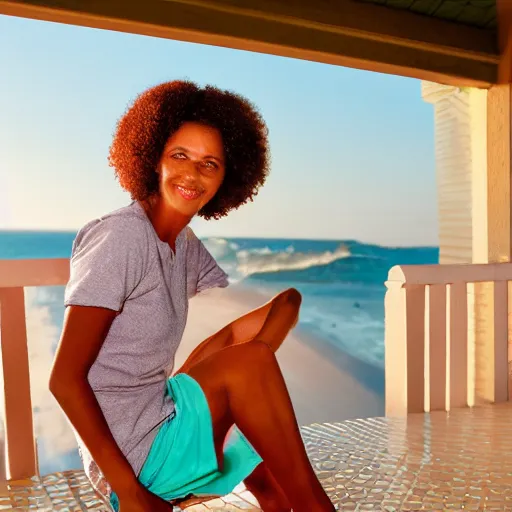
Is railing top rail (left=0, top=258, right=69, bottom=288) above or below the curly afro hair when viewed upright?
below

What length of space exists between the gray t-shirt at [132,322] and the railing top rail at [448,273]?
1176 millimetres

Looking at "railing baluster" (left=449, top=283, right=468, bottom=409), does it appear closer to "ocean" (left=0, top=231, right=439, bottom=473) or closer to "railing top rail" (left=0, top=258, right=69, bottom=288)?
"railing top rail" (left=0, top=258, right=69, bottom=288)

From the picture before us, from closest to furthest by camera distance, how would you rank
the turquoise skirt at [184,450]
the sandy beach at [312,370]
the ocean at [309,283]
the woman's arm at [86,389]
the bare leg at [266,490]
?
the woman's arm at [86,389] → the turquoise skirt at [184,450] → the bare leg at [266,490] → the ocean at [309,283] → the sandy beach at [312,370]

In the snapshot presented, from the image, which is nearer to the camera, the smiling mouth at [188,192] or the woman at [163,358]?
the woman at [163,358]

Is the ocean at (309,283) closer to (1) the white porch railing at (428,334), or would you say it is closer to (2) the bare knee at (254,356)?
(1) the white porch railing at (428,334)

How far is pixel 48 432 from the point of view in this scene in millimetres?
8102

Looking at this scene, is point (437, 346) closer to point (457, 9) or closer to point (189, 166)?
point (457, 9)

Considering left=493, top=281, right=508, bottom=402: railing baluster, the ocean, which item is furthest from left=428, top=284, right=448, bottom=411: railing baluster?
the ocean

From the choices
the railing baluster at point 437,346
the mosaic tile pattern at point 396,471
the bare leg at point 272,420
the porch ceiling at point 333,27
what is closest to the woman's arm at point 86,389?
the bare leg at point 272,420

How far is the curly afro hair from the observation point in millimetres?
1041

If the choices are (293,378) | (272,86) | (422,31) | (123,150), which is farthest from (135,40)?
(123,150)

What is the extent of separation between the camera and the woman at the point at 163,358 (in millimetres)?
873

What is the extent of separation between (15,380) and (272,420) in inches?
31.9

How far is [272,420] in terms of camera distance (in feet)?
3.05
